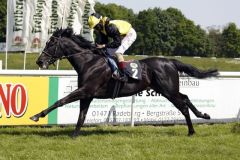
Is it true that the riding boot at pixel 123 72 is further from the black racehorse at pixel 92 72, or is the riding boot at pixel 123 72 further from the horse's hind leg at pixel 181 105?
the horse's hind leg at pixel 181 105

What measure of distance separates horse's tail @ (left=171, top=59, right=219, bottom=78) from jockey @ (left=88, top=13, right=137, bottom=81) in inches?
40.7

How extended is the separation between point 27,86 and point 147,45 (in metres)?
80.8

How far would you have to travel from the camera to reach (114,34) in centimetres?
809

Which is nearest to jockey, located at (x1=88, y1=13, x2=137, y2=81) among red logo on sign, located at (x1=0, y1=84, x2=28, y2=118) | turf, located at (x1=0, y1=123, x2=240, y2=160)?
turf, located at (x1=0, y1=123, x2=240, y2=160)

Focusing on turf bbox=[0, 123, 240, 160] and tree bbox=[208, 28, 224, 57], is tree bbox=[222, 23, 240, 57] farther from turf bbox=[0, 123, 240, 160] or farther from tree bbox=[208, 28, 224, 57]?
turf bbox=[0, 123, 240, 160]

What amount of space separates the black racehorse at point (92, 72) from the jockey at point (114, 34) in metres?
0.22

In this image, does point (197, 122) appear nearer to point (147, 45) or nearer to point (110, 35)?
point (110, 35)

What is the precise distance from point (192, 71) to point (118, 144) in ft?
7.89

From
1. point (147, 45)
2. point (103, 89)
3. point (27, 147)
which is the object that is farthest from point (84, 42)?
point (147, 45)

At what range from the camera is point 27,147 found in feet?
23.2

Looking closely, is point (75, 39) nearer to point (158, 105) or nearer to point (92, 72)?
point (92, 72)

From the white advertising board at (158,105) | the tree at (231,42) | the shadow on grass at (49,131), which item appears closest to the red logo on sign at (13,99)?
the shadow on grass at (49,131)

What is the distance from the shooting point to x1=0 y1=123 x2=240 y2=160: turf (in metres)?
6.63

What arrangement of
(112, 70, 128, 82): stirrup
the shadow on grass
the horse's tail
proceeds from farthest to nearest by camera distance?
1. the horse's tail
2. the shadow on grass
3. (112, 70, 128, 82): stirrup
